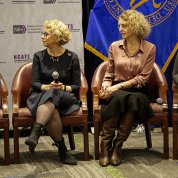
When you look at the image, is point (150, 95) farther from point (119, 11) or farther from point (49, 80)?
point (119, 11)

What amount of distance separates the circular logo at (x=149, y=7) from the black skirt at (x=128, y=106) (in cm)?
177

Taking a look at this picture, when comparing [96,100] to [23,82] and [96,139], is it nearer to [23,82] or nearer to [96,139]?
[96,139]

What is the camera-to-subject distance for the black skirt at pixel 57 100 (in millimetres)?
3826

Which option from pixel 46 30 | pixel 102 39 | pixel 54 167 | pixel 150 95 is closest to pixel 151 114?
pixel 150 95

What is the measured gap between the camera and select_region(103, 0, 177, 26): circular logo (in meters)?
5.25

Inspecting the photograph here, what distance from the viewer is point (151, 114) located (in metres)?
3.83

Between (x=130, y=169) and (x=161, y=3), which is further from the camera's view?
(x=161, y=3)

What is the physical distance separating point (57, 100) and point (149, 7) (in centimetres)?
211

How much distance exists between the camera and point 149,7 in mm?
5273

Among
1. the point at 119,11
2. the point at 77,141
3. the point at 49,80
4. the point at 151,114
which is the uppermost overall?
the point at 119,11

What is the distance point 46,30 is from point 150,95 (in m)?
1.23

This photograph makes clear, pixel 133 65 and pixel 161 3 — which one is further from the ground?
pixel 161 3

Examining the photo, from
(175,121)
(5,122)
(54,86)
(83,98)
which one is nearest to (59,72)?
(54,86)

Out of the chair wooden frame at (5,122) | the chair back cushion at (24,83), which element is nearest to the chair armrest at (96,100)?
the chair back cushion at (24,83)
